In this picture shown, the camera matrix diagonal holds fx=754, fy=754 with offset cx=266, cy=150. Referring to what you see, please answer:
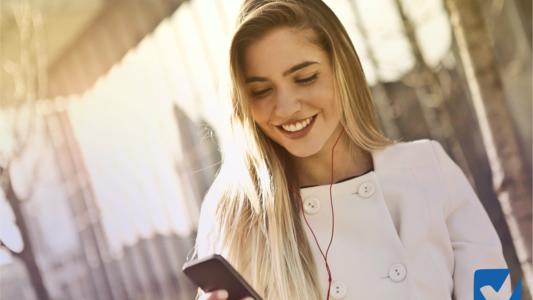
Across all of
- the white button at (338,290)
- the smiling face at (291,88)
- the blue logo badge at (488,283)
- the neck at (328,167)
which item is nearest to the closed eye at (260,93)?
the smiling face at (291,88)

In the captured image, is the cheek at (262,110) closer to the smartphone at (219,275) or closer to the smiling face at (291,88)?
the smiling face at (291,88)

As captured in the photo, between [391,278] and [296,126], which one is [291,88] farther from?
[391,278]

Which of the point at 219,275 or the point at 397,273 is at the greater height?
the point at 219,275

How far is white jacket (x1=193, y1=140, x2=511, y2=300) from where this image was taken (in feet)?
4.52

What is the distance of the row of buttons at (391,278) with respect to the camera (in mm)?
1367

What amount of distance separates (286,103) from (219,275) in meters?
0.37

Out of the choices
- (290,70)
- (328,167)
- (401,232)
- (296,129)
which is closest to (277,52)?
(290,70)

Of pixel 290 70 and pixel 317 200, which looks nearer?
pixel 290 70

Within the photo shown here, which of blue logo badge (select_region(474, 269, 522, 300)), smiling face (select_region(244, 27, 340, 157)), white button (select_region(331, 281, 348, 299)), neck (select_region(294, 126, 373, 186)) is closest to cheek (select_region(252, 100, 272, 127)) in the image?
smiling face (select_region(244, 27, 340, 157))

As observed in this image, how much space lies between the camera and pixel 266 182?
4.44 feet

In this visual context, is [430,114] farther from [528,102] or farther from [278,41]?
[278,41]

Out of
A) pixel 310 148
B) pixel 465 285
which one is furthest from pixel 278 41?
pixel 465 285

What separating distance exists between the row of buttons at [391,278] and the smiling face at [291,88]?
0.25 meters

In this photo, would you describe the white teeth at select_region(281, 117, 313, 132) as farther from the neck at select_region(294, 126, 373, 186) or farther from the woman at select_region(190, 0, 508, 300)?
the neck at select_region(294, 126, 373, 186)
